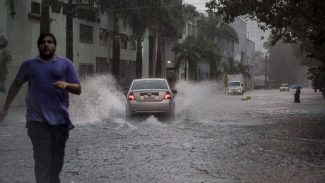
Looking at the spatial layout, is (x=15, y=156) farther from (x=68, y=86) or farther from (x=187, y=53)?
(x=187, y=53)

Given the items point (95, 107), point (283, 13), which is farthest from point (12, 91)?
point (95, 107)

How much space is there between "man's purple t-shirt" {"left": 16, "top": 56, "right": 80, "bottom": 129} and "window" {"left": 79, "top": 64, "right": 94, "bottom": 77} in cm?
3722

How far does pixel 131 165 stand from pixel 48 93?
4.15 metres

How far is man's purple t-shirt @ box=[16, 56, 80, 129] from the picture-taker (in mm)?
5895

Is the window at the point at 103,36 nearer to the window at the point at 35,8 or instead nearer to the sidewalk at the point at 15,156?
the window at the point at 35,8

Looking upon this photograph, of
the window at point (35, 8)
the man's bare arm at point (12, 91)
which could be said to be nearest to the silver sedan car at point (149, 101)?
the man's bare arm at point (12, 91)

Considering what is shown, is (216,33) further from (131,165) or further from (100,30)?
(131,165)

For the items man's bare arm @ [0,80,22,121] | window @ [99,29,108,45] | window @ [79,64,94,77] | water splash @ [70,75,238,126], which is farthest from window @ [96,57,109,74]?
man's bare arm @ [0,80,22,121]

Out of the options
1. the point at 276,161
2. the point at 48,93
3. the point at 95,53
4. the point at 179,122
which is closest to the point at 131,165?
the point at 276,161

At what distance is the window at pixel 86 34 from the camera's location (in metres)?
43.9

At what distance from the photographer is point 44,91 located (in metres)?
5.91

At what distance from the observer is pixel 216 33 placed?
9038 cm

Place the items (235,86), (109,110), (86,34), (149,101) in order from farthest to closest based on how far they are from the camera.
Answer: (235,86) → (86,34) → (109,110) → (149,101)

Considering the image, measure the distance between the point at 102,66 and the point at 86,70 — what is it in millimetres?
3963
